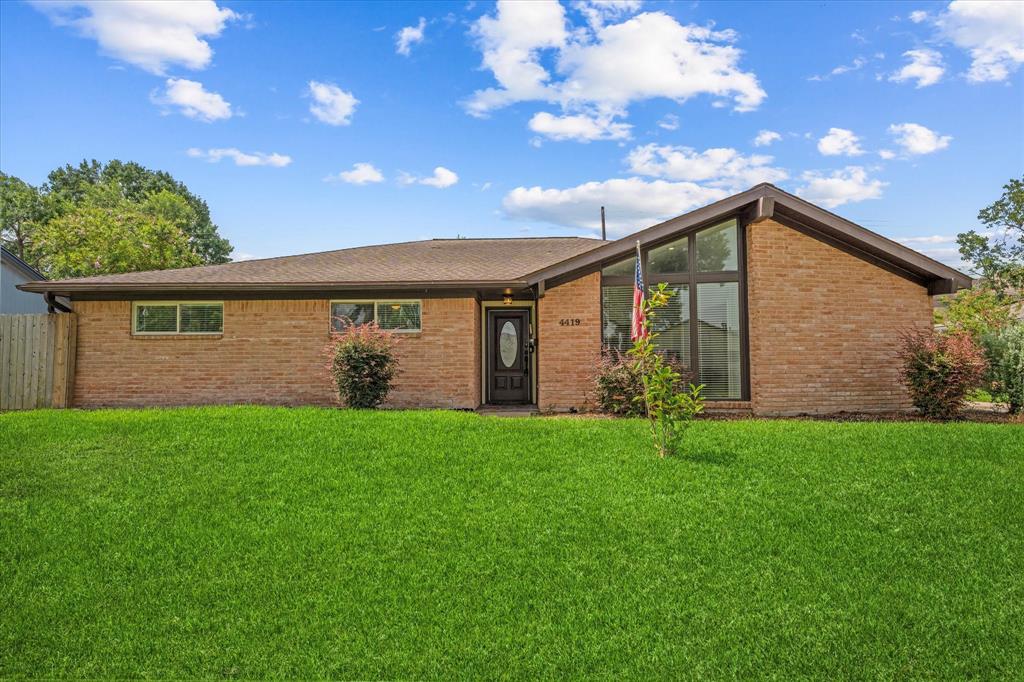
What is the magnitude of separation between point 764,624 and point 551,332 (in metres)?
8.34

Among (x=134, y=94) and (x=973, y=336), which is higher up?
(x=134, y=94)

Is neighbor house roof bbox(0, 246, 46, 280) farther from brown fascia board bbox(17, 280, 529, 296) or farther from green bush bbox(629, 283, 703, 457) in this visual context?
green bush bbox(629, 283, 703, 457)

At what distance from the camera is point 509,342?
1430 centimetres

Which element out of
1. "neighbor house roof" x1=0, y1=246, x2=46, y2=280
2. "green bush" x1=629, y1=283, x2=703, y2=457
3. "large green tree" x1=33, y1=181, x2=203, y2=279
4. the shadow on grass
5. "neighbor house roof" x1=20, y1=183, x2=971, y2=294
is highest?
"large green tree" x1=33, y1=181, x2=203, y2=279

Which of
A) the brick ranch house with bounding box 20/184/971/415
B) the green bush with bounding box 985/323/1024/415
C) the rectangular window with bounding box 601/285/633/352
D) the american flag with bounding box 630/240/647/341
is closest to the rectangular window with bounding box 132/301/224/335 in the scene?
the brick ranch house with bounding box 20/184/971/415

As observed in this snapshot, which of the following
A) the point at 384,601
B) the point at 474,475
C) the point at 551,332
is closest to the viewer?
the point at 384,601

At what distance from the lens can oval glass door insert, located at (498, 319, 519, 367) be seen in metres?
14.3

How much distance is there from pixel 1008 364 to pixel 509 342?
991 centimetres

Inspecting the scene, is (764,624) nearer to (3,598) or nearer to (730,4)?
(3,598)

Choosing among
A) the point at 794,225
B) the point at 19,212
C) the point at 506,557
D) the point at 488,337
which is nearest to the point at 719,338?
the point at 794,225

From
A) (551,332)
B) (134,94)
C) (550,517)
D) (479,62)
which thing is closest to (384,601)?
(550,517)

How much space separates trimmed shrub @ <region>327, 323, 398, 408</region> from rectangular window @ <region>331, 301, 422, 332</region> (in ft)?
4.48

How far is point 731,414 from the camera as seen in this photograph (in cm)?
1180

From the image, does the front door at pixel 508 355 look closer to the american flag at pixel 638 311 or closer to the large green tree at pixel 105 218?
the american flag at pixel 638 311
